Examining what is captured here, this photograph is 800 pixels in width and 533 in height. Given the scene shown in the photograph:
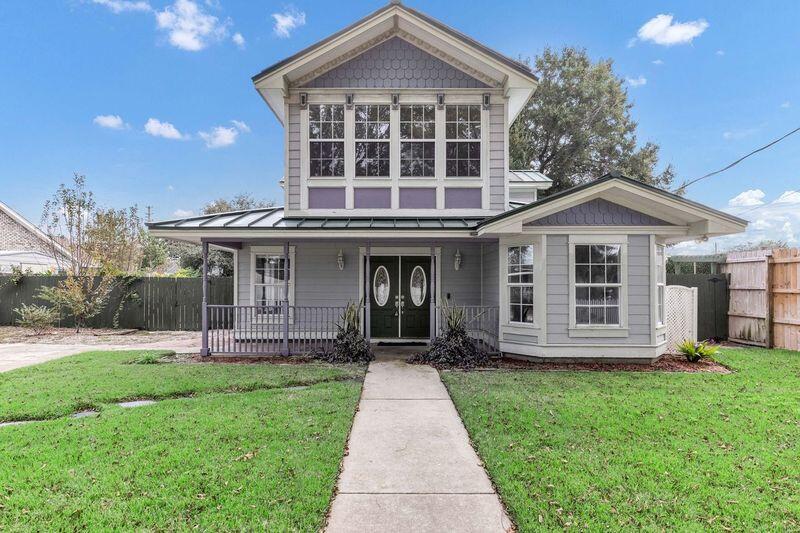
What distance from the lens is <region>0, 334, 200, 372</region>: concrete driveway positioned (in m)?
8.19

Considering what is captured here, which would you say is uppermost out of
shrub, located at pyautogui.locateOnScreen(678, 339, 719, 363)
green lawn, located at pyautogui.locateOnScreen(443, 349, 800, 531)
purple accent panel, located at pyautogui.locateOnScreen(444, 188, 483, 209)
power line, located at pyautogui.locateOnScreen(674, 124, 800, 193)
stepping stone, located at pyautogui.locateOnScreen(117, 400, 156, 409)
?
power line, located at pyautogui.locateOnScreen(674, 124, 800, 193)

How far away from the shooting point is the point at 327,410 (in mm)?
5008

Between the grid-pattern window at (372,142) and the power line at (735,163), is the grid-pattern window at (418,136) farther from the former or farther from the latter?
the power line at (735,163)

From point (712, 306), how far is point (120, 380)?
1390cm

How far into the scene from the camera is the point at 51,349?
378 inches

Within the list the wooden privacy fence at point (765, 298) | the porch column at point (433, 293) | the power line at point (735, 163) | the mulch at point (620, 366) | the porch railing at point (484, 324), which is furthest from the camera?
the power line at point (735, 163)

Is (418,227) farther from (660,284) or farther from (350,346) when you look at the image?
(660,284)

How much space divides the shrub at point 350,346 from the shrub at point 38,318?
9706mm

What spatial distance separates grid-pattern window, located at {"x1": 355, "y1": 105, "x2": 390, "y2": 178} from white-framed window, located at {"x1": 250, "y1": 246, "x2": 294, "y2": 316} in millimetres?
2753

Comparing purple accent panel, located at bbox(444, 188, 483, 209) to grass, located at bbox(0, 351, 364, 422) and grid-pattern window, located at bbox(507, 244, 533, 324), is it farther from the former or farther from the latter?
grass, located at bbox(0, 351, 364, 422)

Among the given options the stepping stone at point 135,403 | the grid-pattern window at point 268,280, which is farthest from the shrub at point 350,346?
the stepping stone at point 135,403

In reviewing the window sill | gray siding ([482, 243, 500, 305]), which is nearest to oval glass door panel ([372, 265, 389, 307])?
gray siding ([482, 243, 500, 305])

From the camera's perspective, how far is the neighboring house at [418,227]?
7.89 m

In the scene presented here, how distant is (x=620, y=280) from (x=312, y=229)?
20.3ft
